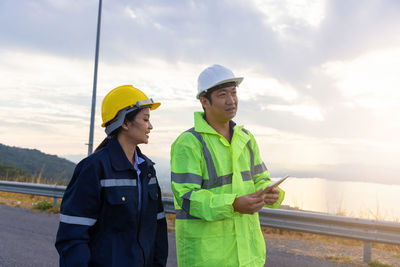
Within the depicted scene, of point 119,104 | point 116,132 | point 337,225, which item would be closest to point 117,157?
point 116,132

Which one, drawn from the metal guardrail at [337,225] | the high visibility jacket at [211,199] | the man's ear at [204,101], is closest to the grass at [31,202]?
the metal guardrail at [337,225]

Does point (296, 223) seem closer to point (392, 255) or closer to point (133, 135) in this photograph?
point (392, 255)

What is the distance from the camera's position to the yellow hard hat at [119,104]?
2738 mm

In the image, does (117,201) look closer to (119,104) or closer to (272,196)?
(119,104)

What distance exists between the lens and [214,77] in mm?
2959

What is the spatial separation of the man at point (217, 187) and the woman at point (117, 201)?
0.66ft

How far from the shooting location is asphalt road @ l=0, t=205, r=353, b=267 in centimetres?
572

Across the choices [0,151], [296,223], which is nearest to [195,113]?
[296,223]

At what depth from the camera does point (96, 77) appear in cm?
1202

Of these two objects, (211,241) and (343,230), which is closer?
(211,241)

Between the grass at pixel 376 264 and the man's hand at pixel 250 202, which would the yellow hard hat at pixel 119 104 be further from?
the grass at pixel 376 264

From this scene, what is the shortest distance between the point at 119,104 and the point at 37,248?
4.69m

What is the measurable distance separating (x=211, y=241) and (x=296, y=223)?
4.07m

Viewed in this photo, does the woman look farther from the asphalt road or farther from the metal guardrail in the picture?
the metal guardrail
